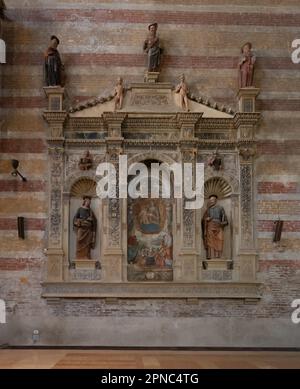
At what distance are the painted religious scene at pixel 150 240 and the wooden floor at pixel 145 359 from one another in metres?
1.69

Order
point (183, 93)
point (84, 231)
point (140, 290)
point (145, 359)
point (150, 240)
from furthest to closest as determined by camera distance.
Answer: point (183, 93), point (150, 240), point (84, 231), point (140, 290), point (145, 359)

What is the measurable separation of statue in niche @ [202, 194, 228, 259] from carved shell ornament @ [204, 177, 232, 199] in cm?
46

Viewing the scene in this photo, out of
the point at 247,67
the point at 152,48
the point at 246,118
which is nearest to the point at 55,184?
the point at 152,48

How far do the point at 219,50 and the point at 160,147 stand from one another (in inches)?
100

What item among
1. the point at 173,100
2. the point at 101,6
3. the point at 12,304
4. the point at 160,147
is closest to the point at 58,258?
the point at 12,304

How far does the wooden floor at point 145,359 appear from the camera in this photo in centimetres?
1051

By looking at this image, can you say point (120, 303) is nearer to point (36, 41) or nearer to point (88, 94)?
point (88, 94)

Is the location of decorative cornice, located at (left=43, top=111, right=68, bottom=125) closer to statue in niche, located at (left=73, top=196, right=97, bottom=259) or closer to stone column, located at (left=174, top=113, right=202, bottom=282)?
statue in niche, located at (left=73, top=196, right=97, bottom=259)

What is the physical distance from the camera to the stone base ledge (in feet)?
46.8

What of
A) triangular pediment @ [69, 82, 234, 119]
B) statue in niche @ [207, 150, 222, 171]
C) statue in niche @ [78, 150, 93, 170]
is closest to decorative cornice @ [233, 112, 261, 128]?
triangular pediment @ [69, 82, 234, 119]

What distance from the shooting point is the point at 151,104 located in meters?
15.0

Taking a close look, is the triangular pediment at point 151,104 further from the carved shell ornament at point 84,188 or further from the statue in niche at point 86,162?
the carved shell ornament at point 84,188

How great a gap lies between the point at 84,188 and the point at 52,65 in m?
2.68

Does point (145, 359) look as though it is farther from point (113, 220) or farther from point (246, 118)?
point (246, 118)
